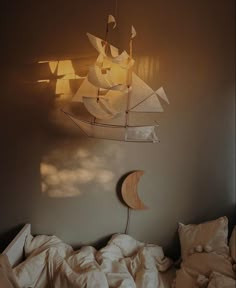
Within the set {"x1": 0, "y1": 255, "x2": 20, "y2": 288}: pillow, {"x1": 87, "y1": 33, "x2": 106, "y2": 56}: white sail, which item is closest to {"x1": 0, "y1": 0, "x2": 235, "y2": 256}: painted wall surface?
{"x1": 87, "y1": 33, "x2": 106, "y2": 56}: white sail

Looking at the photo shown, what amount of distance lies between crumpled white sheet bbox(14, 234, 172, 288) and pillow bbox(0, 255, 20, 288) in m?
0.27

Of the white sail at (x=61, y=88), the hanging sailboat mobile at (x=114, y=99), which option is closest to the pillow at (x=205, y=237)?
the hanging sailboat mobile at (x=114, y=99)

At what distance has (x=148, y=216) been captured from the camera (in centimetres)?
227

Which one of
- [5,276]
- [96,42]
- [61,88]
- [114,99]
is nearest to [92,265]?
[5,276]

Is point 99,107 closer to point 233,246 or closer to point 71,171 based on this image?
point 71,171

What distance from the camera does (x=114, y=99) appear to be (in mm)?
2033

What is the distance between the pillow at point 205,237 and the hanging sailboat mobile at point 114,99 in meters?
0.84

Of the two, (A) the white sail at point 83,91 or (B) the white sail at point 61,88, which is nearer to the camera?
(A) the white sail at point 83,91

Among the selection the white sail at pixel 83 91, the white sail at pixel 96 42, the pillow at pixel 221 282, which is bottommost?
the pillow at pixel 221 282

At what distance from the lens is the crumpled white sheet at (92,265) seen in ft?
5.57

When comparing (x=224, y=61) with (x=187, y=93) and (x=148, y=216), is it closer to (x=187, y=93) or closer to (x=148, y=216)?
(x=187, y=93)

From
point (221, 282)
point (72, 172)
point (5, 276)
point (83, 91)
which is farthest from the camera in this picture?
point (72, 172)

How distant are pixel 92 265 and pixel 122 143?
0.93 m

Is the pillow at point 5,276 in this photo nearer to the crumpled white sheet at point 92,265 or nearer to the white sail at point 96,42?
the crumpled white sheet at point 92,265
